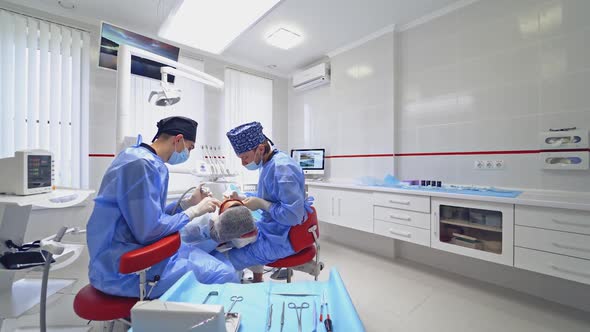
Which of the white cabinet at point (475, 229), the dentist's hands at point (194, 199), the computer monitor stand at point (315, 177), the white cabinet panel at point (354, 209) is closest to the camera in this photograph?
the dentist's hands at point (194, 199)

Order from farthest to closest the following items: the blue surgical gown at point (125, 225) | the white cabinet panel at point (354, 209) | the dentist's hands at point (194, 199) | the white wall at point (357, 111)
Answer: the white wall at point (357, 111), the white cabinet panel at point (354, 209), the dentist's hands at point (194, 199), the blue surgical gown at point (125, 225)

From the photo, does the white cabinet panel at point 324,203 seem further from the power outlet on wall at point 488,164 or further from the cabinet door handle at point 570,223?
the cabinet door handle at point 570,223

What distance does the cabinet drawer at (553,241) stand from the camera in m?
1.64

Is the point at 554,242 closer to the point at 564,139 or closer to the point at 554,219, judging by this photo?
the point at 554,219

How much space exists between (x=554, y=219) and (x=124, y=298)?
8.99ft

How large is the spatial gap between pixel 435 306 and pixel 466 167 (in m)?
1.46

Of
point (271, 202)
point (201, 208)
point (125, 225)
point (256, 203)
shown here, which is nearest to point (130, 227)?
point (125, 225)

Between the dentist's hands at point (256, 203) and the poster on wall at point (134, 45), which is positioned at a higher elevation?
the poster on wall at point (134, 45)

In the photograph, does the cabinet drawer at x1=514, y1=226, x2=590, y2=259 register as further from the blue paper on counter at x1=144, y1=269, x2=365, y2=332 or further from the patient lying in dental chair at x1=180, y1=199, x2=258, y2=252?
the patient lying in dental chair at x1=180, y1=199, x2=258, y2=252

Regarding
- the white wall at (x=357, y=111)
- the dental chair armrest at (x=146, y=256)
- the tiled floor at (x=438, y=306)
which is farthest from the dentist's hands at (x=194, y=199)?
the white wall at (x=357, y=111)

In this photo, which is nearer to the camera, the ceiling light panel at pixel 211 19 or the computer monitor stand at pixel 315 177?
the ceiling light panel at pixel 211 19

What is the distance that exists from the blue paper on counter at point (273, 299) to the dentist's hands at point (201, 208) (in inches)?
20.7

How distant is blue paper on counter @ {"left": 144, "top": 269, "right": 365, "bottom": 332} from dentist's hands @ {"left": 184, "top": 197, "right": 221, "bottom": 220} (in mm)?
526

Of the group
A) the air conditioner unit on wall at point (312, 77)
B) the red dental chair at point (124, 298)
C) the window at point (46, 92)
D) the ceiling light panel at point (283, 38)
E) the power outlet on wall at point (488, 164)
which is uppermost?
the ceiling light panel at point (283, 38)
